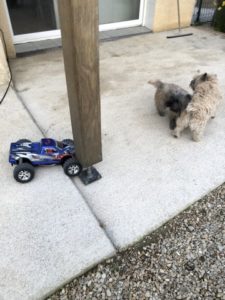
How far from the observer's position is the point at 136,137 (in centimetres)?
281

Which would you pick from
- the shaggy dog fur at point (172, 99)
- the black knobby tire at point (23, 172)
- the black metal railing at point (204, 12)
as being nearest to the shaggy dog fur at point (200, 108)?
the shaggy dog fur at point (172, 99)

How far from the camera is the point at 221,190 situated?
2326mm

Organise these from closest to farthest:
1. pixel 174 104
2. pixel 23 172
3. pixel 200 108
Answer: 1. pixel 23 172
2. pixel 200 108
3. pixel 174 104

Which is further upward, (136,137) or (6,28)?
(6,28)

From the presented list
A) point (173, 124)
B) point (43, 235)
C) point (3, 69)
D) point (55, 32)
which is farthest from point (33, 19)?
point (43, 235)

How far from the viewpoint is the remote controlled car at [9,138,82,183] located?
2172mm

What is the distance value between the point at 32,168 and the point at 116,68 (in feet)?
8.27

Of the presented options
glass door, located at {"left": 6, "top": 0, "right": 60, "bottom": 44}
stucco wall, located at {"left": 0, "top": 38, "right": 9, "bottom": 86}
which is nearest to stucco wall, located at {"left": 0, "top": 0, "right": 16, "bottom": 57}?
glass door, located at {"left": 6, "top": 0, "right": 60, "bottom": 44}

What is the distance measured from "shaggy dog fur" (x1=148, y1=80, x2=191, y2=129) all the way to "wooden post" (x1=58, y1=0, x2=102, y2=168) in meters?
1.12

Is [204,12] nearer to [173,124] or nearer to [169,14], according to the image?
[169,14]

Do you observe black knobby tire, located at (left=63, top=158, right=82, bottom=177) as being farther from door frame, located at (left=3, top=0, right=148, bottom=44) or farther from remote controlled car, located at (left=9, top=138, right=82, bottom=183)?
door frame, located at (left=3, top=0, right=148, bottom=44)

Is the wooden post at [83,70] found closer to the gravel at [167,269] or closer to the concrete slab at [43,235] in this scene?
the concrete slab at [43,235]

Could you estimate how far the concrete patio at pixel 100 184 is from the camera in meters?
1.78

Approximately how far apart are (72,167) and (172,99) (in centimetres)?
134
